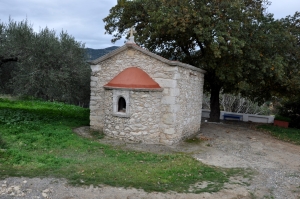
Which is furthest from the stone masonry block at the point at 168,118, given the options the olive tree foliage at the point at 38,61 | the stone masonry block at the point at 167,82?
the olive tree foliage at the point at 38,61

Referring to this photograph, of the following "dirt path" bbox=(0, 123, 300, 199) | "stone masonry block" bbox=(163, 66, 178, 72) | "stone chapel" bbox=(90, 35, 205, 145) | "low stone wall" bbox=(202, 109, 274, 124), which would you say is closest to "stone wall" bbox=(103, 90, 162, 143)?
"stone chapel" bbox=(90, 35, 205, 145)

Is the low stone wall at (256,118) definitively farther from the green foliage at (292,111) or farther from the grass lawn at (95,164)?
the grass lawn at (95,164)

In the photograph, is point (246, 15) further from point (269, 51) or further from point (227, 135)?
point (227, 135)

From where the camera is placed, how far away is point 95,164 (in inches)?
279

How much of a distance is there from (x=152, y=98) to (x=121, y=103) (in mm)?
1315

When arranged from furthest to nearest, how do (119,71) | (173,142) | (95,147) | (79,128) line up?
1. (79,128)
2. (119,71)
3. (173,142)
4. (95,147)

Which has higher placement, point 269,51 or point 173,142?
point 269,51

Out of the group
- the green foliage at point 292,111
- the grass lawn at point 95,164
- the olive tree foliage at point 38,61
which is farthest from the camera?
the green foliage at point 292,111

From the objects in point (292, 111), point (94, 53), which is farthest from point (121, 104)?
point (94, 53)

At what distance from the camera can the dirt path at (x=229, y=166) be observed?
545 centimetres

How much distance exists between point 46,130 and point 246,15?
9.95 m

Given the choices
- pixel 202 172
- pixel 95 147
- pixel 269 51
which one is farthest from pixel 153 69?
pixel 269 51

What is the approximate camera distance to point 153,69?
10117 millimetres

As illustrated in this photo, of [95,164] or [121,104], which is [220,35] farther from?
[95,164]
